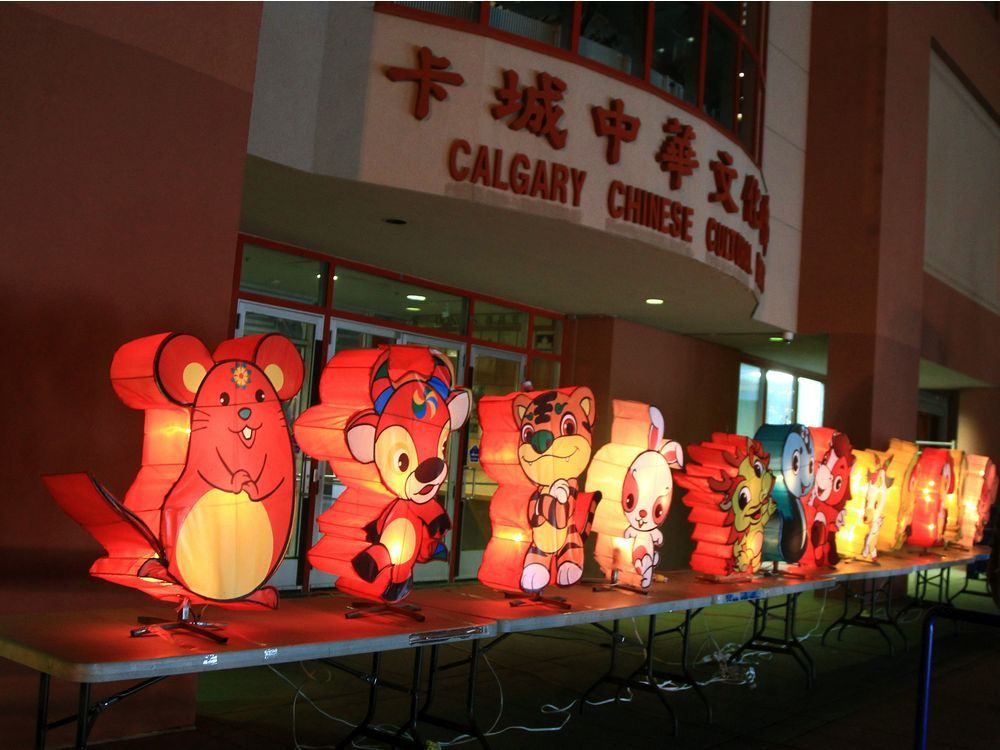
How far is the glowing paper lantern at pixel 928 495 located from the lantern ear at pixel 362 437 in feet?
24.0

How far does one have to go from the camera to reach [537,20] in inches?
286

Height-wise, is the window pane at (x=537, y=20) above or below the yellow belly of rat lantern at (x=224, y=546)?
above

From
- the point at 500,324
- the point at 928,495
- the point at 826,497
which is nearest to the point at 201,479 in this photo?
the point at 826,497

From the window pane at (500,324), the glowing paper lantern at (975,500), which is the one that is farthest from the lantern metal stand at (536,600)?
the glowing paper lantern at (975,500)

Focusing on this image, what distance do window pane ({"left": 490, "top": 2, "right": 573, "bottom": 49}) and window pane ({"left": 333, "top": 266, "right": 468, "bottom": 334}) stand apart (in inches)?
110

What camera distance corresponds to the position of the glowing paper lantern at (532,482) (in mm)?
5188

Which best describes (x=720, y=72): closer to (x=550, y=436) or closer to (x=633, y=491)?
(x=633, y=491)

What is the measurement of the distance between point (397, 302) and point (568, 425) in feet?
14.4

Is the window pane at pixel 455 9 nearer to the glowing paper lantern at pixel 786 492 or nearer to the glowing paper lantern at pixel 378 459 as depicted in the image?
the glowing paper lantern at pixel 378 459

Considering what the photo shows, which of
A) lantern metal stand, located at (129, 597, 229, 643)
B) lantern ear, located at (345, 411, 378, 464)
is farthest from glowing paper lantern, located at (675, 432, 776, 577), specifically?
lantern metal stand, located at (129, 597, 229, 643)

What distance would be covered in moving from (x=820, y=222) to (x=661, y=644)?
6024 mm

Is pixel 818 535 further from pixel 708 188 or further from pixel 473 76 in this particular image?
pixel 473 76

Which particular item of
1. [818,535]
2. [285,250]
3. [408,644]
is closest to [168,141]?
[408,644]

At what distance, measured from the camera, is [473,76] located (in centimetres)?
670
